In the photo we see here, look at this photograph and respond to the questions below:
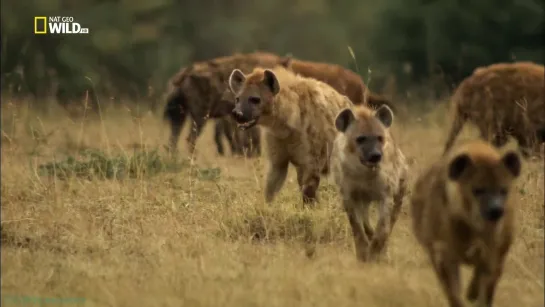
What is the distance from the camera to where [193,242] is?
6.18 m

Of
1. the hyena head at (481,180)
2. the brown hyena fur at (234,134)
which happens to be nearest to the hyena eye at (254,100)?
the brown hyena fur at (234,134)

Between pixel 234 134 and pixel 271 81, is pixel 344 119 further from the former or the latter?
pixel 234 134

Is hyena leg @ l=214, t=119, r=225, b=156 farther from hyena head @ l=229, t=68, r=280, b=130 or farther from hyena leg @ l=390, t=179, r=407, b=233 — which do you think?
hyena leg @ l=390, t=179, r=407, b=233

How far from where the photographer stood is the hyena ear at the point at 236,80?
320 inches

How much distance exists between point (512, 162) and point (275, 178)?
3.05 m

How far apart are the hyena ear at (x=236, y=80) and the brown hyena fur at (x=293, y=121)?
22 cm

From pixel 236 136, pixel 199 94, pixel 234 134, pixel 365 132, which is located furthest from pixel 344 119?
pixel 236 136

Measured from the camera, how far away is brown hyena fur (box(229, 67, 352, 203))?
753cm

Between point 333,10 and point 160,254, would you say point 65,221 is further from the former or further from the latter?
point 333,10

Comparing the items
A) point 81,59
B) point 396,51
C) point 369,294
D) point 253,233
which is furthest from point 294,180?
point 81,59

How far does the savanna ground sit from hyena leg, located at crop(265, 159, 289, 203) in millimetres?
89

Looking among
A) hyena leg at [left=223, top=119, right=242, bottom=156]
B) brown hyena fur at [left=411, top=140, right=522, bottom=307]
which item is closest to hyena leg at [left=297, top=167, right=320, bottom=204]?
brown hyena fur at [left=411, top=140, right=522, bottom=307]

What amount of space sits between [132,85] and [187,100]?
17.4 feet

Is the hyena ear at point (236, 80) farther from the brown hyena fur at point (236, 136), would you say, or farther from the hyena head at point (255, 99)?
the brown hyena fur at point (236, 136)
